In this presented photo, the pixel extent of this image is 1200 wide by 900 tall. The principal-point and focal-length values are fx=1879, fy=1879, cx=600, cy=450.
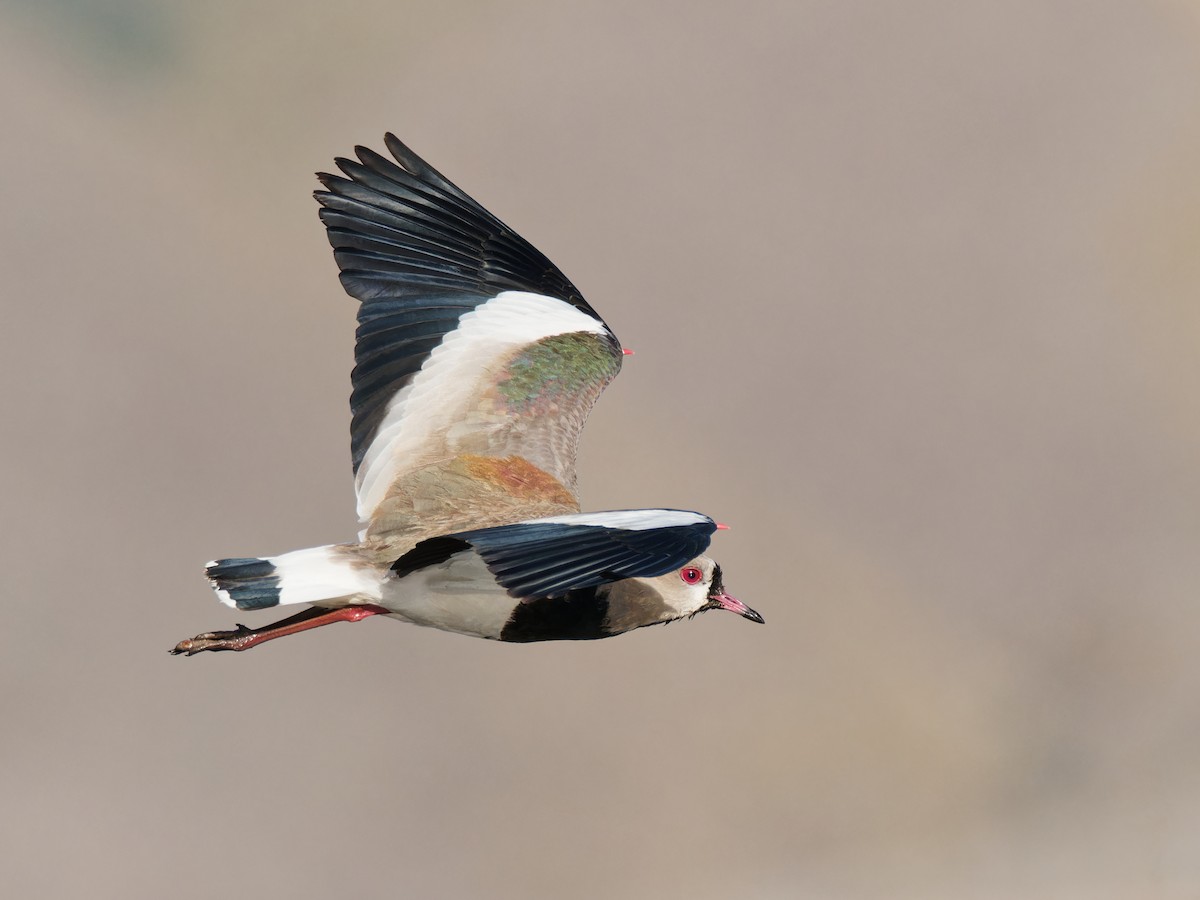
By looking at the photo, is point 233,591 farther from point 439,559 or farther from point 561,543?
point 561,543

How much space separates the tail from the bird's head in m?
1.56

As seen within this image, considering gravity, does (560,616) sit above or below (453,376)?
below

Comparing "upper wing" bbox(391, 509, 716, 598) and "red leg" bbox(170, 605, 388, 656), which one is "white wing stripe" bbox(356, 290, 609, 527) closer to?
"red leg" bbox(170, 605, 388, 656)

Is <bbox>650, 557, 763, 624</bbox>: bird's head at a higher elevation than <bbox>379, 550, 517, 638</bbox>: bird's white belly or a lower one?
lower

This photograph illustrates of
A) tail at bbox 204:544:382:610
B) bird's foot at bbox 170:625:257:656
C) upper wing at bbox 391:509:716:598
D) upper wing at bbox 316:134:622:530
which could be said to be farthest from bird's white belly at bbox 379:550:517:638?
bird's foot at bbox 170:625:257:656

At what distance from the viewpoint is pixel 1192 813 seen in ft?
86.1

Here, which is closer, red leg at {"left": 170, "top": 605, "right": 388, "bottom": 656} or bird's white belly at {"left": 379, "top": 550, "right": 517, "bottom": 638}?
bird's white belly at {"left": 379, "top": 550, "right": 517, "bottom": 638}

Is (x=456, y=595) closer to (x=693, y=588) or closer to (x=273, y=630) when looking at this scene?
(x=273, y=630)

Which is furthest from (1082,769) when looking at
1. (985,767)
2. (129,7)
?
(129,7)

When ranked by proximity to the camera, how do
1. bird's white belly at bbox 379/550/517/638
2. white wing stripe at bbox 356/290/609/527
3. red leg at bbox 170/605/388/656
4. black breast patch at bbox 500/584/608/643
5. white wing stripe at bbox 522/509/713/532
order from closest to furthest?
white wing stripe at bbox 522/509/713/532
bird's white belly at bbox 379/550/517/638
black breast patch at bbox 500/584/608/643
red leg at bbox 170/605/388/656
white wing stripe at bbox 356/290/609/527

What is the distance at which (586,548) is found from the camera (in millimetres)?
8531

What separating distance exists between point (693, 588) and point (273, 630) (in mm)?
2322

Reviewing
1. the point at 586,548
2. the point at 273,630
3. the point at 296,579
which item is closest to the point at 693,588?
the point at 586,548

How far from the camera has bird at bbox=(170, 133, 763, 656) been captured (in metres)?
8.79
